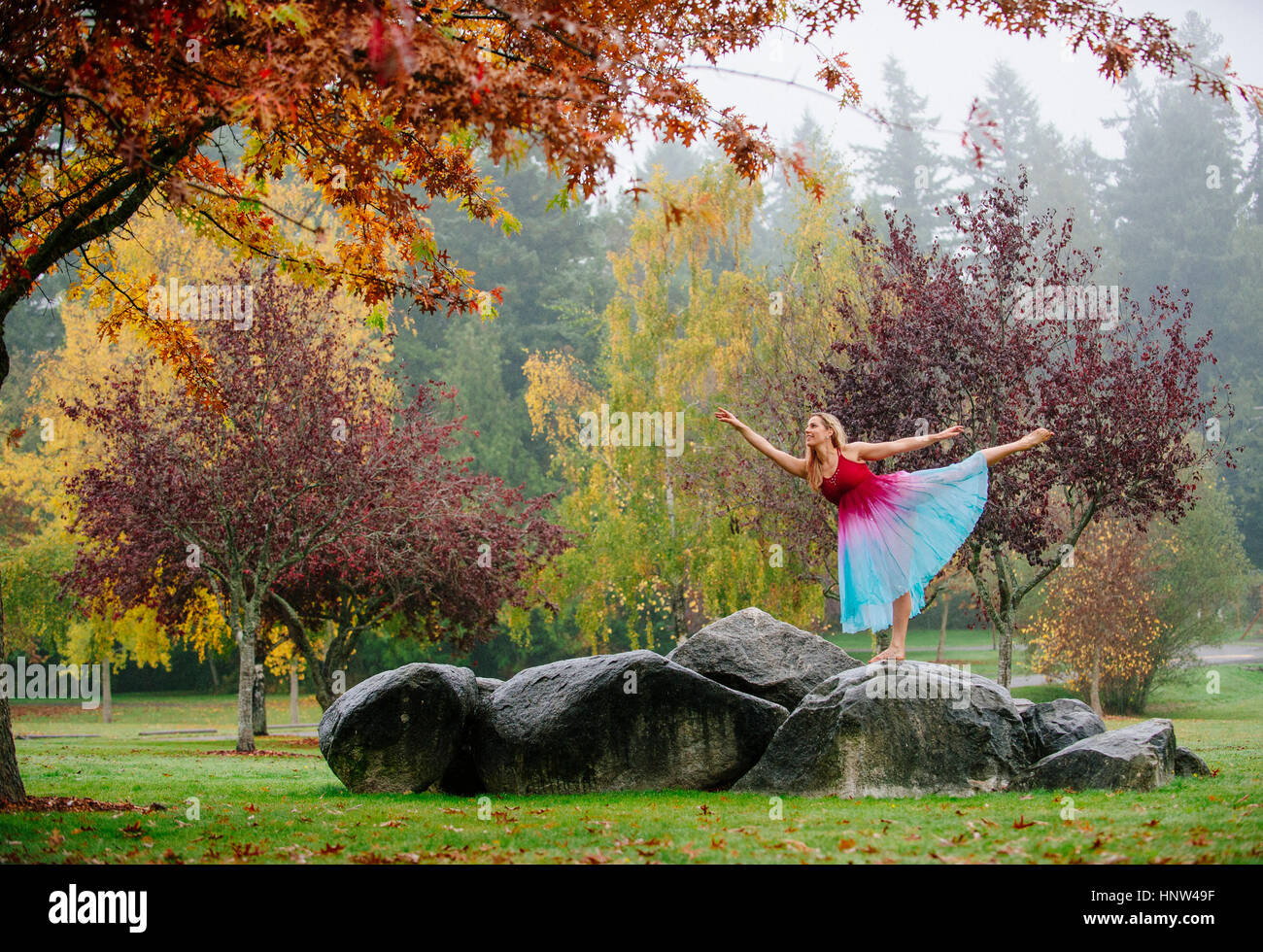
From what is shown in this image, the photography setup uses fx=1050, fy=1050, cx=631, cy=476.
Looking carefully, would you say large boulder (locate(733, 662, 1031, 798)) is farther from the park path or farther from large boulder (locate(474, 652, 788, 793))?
the park path

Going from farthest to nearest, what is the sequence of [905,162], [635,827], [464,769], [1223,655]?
[905,162] < [1223,655] < [464,769] < [635,827]

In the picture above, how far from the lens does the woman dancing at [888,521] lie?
400 inches

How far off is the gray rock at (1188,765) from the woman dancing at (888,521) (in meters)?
3.12

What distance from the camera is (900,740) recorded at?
9.80m

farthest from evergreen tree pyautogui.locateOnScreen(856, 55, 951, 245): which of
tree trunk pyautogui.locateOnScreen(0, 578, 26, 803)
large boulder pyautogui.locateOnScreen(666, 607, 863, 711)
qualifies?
tree trunk pyautogui.locateOnScreen(0, 578, 26, 803)

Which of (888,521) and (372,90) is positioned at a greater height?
(372,90)

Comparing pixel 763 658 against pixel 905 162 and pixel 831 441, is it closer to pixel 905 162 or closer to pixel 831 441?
pixel 831 441

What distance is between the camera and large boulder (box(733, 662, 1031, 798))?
9750 mm

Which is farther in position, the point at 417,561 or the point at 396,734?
the point at 417,561

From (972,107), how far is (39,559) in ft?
86.0

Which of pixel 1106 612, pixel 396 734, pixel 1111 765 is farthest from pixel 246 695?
pixel 1106 612

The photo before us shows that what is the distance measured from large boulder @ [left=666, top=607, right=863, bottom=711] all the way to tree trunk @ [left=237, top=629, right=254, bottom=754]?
10.1m

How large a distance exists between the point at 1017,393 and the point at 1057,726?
24.8ft
